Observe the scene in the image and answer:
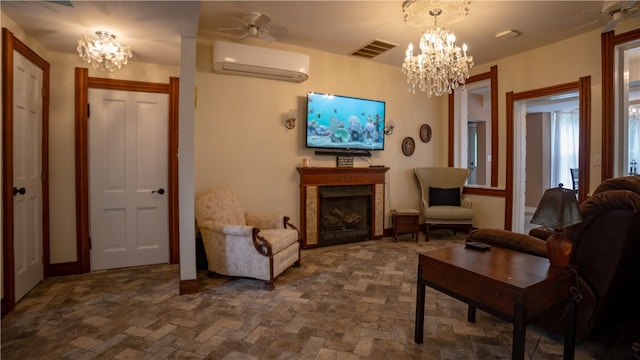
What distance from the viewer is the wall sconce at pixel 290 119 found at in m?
4.22

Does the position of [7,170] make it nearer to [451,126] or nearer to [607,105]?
[451,126]

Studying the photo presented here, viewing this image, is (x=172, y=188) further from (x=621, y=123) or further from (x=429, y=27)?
(x=621, y=123)

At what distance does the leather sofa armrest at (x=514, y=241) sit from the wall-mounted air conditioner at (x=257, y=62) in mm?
2777

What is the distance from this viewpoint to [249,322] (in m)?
2.34

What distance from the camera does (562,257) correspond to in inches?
65.4

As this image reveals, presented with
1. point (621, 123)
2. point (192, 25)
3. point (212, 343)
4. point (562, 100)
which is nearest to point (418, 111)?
point (621, 123)

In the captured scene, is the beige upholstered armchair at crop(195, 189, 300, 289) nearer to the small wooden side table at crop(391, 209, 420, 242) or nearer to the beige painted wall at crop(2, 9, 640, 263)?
the beige painted wall at crop(2, 9, 640, 263)

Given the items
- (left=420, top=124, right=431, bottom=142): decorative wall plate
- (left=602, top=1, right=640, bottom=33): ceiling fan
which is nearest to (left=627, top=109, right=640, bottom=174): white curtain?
(left=602, top=1, right=640, bottom=33): ceiling fan

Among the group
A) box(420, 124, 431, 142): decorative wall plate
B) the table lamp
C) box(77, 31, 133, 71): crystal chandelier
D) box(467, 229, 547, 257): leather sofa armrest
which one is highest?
box(77, 31, 133, 71): crystal chandelier

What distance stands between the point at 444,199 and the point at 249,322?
3878mm

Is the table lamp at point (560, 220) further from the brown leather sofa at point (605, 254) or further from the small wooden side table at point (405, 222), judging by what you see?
the small wooden side table at point (405, 222)

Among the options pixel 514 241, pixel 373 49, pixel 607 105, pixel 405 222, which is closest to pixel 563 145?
pixel 607 105

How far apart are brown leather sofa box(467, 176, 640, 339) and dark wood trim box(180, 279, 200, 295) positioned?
2.66 metres

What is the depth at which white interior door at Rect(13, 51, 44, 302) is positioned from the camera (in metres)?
2.59
